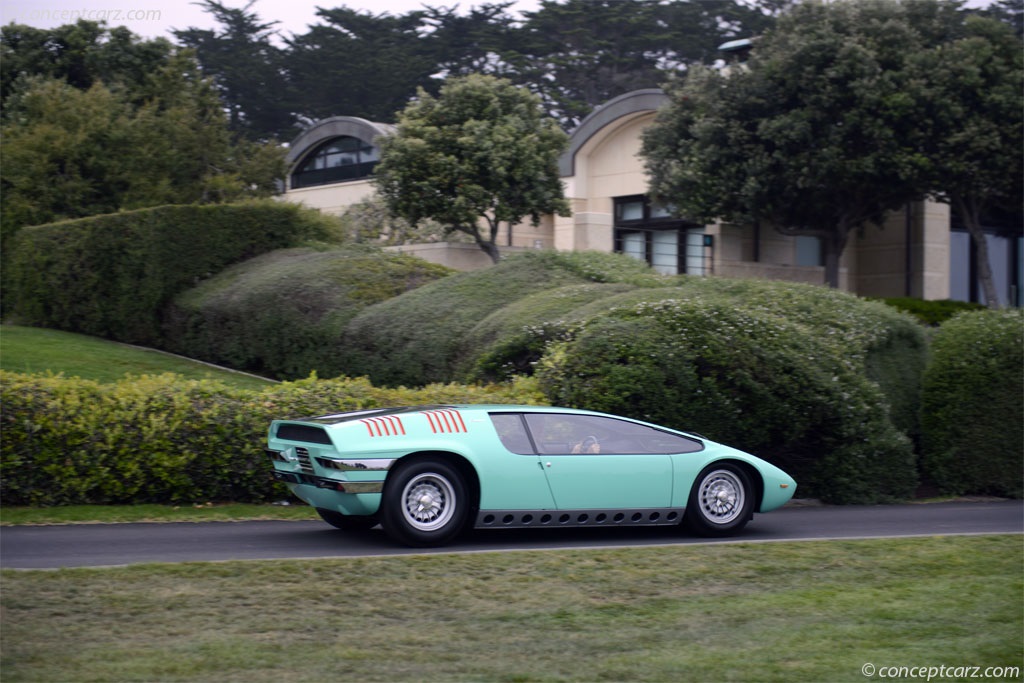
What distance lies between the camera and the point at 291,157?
145ft

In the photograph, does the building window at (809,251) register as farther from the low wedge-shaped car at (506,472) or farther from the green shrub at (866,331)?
the low wedge-shaped car at (506,472)

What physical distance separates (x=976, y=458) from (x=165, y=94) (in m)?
27.7

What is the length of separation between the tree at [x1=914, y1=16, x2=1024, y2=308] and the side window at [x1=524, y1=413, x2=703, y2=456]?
2200 centimetres

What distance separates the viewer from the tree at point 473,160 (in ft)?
90.7

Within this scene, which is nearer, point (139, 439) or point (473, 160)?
point (139, 439)

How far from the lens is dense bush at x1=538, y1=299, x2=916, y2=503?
12.4 meters

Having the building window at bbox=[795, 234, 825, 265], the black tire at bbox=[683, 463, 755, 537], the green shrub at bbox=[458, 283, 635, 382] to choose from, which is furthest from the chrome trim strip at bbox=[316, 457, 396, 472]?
the building window at bbox=[795, 234, 825, 265]

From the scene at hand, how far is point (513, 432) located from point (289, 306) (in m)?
11.7

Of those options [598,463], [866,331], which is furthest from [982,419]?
[598,463]

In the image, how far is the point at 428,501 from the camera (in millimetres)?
8727

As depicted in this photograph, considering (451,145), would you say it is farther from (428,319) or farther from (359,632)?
(359,632)

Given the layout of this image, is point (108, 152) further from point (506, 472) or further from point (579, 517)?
point (579, 517)

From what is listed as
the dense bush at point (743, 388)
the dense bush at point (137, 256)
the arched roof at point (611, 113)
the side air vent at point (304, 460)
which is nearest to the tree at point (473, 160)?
the dense bush at point (137, 256)

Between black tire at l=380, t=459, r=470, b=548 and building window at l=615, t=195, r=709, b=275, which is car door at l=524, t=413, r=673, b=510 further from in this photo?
building window at l=615, t=195, r=709, b=275
